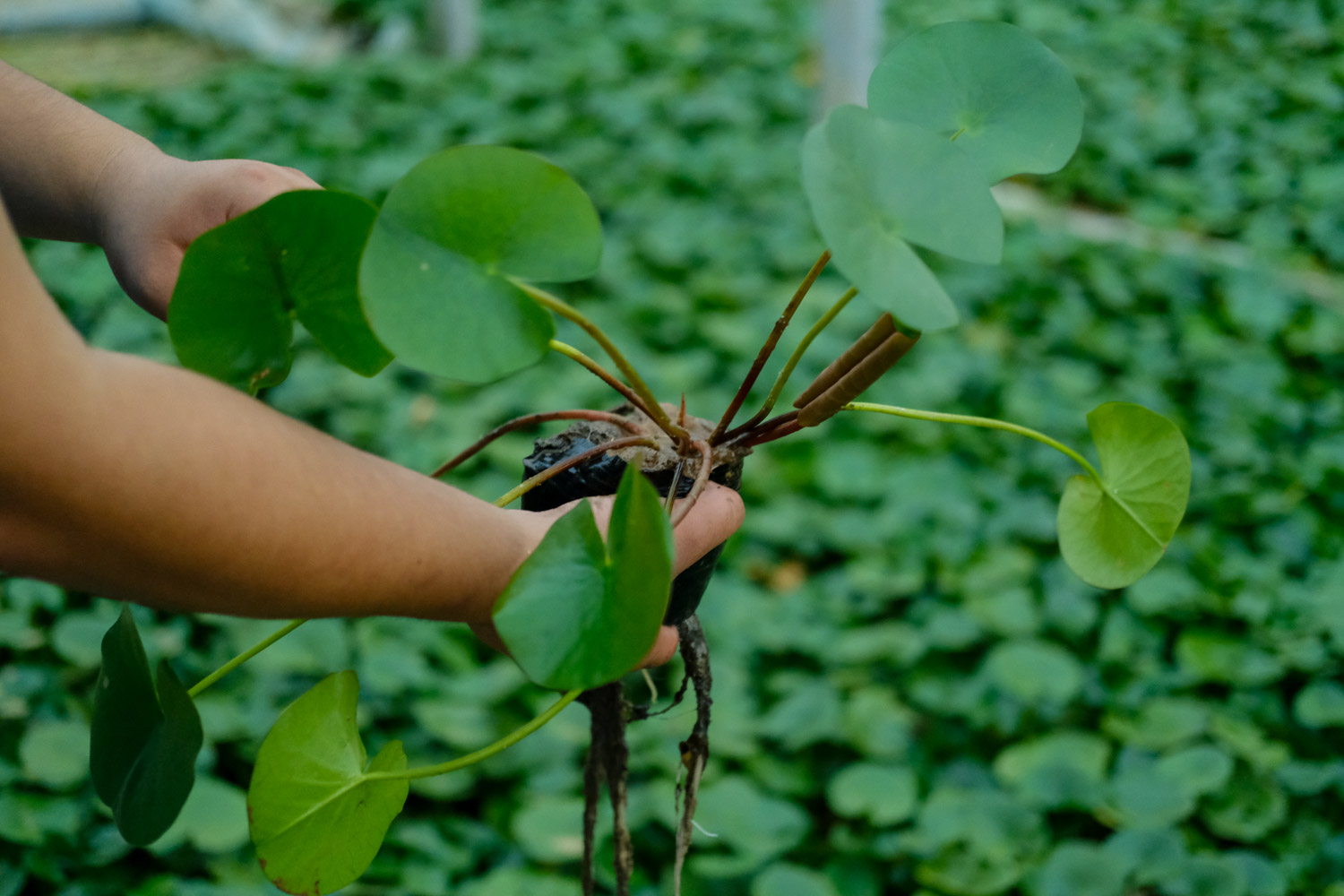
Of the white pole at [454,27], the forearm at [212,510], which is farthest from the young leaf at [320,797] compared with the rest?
the white pole at [454,27]

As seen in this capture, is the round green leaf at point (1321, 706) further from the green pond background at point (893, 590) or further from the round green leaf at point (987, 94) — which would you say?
the round green leaf at point (987, 94)

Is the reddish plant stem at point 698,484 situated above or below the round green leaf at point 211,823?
above

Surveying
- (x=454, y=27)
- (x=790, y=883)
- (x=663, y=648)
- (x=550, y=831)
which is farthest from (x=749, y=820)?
(x=454, y=27)

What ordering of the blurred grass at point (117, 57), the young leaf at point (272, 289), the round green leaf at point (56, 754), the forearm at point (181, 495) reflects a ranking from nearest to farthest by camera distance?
the forearm at point (181, 495) < the young leaf at point (272, 289) < the round green leaf at point (56, 754) < the blurred grass at point (117, 57)

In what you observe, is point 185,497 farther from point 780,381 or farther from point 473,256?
point 780,381

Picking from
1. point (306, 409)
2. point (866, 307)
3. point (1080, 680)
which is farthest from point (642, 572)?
point (866, 307)

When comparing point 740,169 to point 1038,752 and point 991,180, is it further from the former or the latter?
point 991,180

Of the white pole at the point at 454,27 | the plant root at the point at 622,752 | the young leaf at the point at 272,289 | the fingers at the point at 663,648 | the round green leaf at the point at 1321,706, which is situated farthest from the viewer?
the white pole at the point at 454,27
